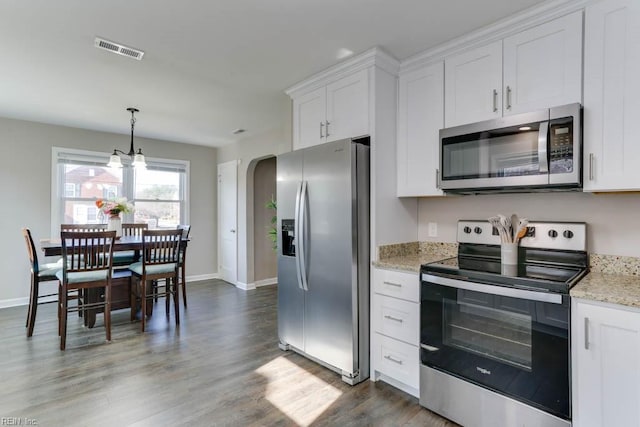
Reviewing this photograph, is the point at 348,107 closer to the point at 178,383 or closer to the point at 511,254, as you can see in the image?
the point at 511,254

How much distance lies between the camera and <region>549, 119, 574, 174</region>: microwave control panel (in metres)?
1.82

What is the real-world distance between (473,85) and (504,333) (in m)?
1.60

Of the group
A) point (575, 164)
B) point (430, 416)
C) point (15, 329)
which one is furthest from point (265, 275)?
point (575, 164)

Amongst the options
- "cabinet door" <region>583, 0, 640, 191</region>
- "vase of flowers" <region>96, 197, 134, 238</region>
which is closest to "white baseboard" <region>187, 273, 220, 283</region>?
"vase of flowers" <region>96, 197, 134, 238</region>

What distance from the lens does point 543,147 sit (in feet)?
6.10

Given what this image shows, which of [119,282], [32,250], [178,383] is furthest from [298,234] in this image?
[32,250]

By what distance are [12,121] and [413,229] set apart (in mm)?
5352

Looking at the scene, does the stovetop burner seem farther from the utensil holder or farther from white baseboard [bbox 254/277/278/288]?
white baseboard [bbox 254/277/278/288]

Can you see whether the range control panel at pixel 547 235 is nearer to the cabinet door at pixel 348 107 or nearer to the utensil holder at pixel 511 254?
the utensil holder at pixel 511 254

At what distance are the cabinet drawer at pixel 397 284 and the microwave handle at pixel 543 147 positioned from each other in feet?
3.22

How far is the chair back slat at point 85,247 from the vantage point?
309 cm

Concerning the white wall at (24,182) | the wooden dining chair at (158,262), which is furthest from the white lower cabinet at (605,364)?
the white wall at (24,182)

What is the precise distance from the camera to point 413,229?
2867mm

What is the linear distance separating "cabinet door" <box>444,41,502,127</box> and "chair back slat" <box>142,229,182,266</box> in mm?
3108
